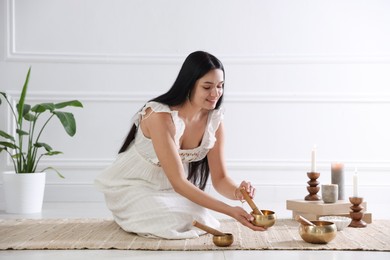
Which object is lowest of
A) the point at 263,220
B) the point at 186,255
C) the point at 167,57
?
the point at 186,255

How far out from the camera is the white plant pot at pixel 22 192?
3.90 m

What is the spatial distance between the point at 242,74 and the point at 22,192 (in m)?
1.66

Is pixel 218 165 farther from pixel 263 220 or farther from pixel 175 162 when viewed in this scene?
pixel 263 220

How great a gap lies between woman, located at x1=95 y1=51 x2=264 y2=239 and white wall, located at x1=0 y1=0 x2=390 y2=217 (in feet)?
4.83

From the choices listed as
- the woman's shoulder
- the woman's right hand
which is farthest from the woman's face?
the woman's right hand

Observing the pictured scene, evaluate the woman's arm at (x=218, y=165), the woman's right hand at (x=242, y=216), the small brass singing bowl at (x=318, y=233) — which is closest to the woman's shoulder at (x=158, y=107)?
the woman's arm at (x=218, y=165)

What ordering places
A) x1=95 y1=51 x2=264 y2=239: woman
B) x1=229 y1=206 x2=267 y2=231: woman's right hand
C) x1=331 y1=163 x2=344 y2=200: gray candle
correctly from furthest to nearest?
x1=331 y1=163 x2=344 y2=200: gray candle < x1=95 y1=51 x2=264 y2=239: woman < x1=229 y1=206 x2=267 y2=231: woman's right hand

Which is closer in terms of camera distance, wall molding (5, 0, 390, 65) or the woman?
the woman

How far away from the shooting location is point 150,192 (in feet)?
9.65

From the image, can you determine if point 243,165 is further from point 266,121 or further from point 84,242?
point 84,242

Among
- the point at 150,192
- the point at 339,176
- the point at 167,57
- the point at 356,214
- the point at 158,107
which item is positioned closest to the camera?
the point at 158,107

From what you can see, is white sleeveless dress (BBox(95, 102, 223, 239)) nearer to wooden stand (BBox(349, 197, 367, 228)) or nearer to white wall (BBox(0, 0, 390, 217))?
wooden stand (BBox(349, 197, 367, 228))

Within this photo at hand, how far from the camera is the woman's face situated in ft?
9.04

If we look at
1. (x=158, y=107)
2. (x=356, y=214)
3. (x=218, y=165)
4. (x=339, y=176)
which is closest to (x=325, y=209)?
(x=356, y=214)
